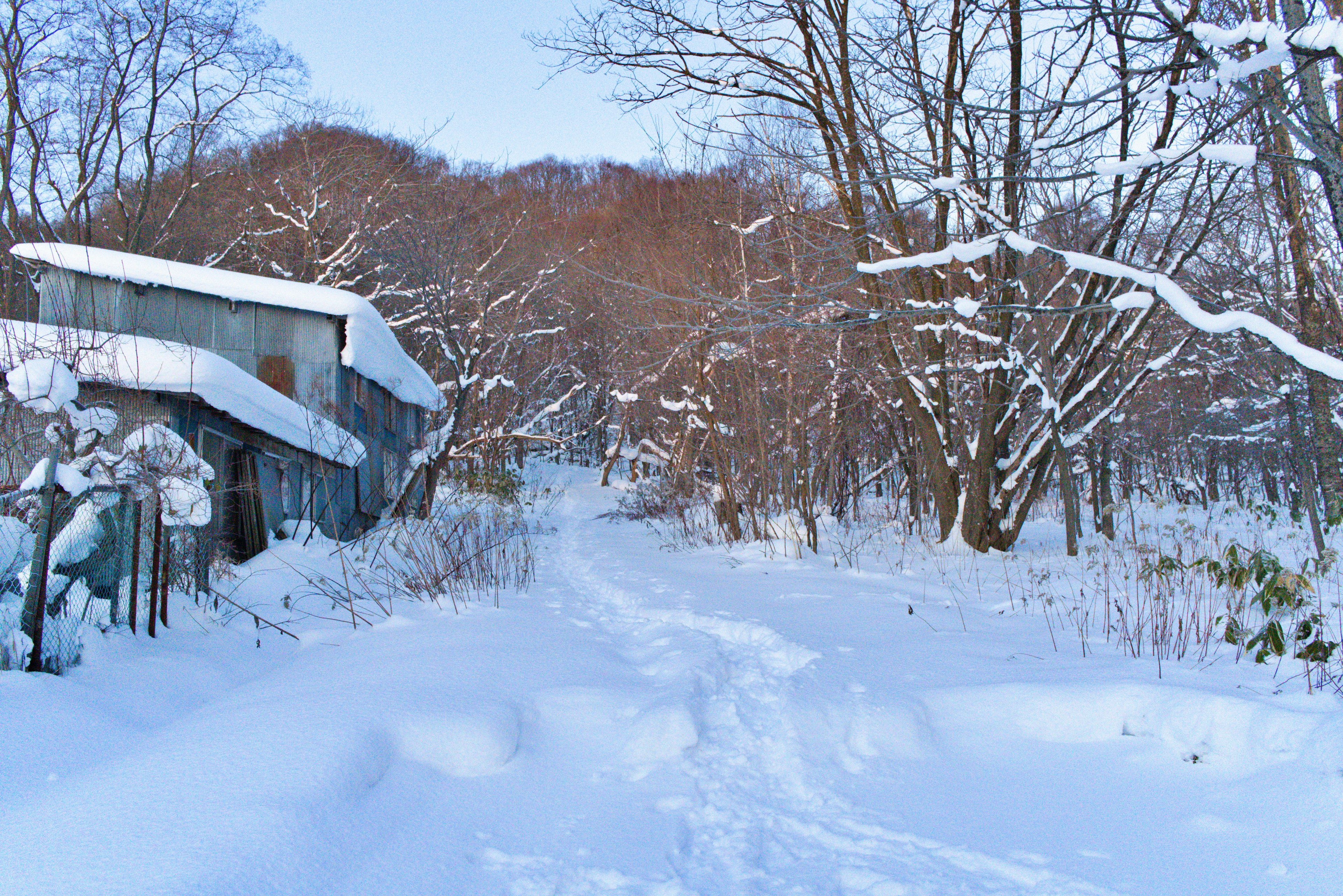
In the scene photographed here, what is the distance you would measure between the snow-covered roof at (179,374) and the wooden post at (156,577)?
2.83 feet

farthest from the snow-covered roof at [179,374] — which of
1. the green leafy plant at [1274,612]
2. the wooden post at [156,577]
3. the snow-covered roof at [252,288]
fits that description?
the green leafy plant at [1274,612]

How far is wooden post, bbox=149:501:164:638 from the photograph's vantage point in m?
4.82

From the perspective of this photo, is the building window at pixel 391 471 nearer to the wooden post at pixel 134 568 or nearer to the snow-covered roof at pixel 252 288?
the snow-covered roof at pixel 252 288

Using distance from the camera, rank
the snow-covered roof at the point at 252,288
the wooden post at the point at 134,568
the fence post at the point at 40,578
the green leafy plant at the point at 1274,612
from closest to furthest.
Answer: the fence post at the point at 40,578 < the green leafy plant at the point at 1274,612 < the wooden post at the point at 134,568 < the snow-covered roof at the point at 252,288

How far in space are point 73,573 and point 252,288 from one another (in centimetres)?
1069

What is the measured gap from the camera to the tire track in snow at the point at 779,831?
2410 mm

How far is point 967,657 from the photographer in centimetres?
466

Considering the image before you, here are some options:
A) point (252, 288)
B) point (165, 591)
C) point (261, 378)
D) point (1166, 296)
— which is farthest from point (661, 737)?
point (252, 288)

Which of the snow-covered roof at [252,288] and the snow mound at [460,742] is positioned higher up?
the snow-covered roof at [252,288]

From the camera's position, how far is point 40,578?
385cm

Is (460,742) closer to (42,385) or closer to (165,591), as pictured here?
(42,385)

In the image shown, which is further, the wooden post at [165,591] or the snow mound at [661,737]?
the wooden post at [165,591]

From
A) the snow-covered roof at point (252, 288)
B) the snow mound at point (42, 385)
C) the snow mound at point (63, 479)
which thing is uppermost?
the snow-covered roof at point (252, 288)

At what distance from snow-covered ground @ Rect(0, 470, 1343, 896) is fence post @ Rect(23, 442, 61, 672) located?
0.77ft
